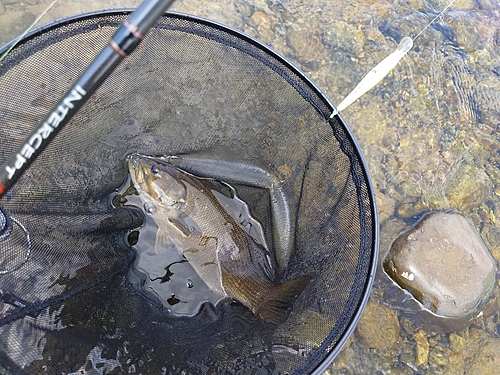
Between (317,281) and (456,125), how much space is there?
2301mm

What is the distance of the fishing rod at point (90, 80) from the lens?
3.97 ft

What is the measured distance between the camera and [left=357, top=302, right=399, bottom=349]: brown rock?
2805 millimetres

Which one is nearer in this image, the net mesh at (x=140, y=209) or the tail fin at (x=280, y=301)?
→ the net mesh at (x=140, y=209)

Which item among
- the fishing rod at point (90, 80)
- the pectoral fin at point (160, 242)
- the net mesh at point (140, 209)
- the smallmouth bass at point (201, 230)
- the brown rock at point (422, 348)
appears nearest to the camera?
the fishing rod at point (90, 80)

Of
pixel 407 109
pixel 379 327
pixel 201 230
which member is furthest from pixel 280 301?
pixel 407 109

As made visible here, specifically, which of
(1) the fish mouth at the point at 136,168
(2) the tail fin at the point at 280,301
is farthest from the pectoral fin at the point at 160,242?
(2) the tail fin at the point at 280,301

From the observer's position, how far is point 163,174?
2.55 m

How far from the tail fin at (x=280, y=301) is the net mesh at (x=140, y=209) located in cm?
4

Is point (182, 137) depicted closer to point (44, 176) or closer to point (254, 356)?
point (44, 176)

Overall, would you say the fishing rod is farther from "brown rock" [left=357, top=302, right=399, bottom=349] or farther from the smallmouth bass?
"brown rock" [left=357, top=302, right=399, bottom=349]

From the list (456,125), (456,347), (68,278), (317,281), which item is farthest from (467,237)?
(68,278)

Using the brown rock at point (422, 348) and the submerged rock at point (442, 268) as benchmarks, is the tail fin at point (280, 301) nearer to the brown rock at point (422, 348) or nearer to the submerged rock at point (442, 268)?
the submerged rock at point (442, 268)

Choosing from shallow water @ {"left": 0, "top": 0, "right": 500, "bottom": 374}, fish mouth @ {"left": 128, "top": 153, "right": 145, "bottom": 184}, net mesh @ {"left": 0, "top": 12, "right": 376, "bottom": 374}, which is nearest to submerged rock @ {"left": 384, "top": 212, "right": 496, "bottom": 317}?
shallow water @ {"left": 0, "top": 0, "right": 500, "bottom": 374}

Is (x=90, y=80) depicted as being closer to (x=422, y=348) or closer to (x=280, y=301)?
(x=280, y=301)
